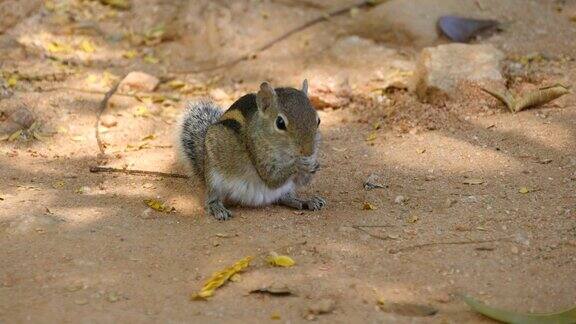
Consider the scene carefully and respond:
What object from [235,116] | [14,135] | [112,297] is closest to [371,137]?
[235,116]

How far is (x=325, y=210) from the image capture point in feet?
15.9

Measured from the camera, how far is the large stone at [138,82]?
6723mm

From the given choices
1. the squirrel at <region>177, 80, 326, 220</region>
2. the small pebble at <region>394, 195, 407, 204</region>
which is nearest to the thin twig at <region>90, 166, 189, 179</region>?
the squirrel at <region>177, 80, 326, 220</region>

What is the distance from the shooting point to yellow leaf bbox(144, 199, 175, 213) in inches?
190

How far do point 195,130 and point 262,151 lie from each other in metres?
0.77

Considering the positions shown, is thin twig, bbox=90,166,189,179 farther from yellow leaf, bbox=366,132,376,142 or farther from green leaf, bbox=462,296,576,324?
green leaf, bbox=462,296,576,324

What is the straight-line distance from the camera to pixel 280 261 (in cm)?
400

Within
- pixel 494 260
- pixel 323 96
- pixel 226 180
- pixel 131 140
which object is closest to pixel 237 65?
pixel 323 96

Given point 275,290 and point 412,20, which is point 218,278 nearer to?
point 275,290

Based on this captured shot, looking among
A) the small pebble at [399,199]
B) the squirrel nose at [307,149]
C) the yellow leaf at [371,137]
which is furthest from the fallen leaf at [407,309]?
the yellow leaf at [371,137]

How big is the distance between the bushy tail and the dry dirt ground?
0.50ft

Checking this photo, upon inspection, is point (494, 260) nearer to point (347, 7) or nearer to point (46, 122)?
point (46, 122)

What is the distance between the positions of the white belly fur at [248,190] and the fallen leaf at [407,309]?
53.7 inches

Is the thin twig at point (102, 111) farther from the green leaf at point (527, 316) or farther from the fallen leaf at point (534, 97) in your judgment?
the green leaf at point (527, 316)
